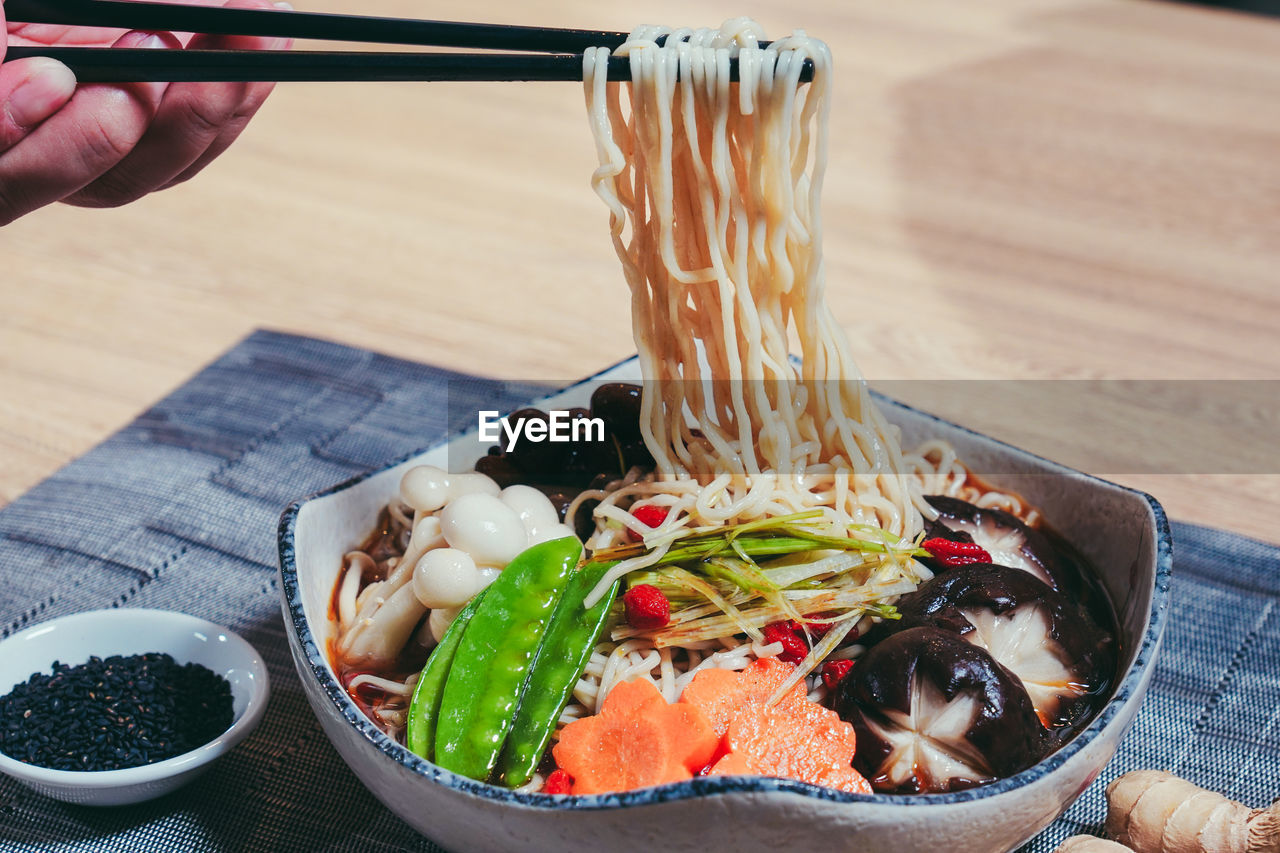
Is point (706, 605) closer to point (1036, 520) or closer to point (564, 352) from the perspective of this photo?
point (1036, 520)

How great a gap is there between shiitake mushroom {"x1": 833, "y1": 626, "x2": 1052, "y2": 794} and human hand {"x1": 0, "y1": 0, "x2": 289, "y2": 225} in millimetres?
1327

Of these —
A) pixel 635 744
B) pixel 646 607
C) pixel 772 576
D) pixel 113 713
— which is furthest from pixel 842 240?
pixel 113 713

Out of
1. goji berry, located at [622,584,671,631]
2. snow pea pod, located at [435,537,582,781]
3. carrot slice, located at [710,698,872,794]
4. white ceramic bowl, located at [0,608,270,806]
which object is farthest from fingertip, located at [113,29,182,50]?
carrot slice, located at [710,698,872,794]

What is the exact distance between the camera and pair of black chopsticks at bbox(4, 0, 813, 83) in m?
1.56

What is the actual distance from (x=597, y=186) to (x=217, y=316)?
6.03 feet

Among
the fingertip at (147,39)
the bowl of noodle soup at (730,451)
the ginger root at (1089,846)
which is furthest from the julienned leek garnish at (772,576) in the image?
the fingertip at (147,39)

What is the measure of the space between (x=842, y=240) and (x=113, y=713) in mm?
2675

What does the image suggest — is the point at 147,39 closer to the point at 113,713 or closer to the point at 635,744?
the point at 113,713

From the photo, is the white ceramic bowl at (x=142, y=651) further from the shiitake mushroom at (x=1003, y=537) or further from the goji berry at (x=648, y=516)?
the shiitake mushroom at (x=1003, y=537)

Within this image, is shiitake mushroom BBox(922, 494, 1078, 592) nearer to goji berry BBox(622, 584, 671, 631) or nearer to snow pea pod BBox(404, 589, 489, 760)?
goji berry BBox(622, 584, 671, 631)

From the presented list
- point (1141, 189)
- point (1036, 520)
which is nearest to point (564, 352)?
point (1036, 520)

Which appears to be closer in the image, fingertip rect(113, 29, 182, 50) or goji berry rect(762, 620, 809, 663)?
goji berry rect(762, 620, 809, 663)

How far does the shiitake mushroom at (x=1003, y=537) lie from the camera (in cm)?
176

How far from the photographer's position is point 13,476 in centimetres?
248
